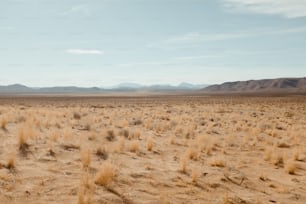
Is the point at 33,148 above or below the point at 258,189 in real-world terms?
above

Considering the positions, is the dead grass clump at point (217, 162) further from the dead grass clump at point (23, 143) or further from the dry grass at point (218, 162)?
the dead grass clump at point (23, 143)

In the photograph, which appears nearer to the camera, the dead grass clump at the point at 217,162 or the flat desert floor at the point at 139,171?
the flat desert floor at the point at 139,171

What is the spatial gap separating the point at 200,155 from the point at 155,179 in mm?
3885

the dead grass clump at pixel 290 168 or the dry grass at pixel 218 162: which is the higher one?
the dry grass at pixel 218 162

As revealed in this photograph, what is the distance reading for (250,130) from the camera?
21141 millimetres

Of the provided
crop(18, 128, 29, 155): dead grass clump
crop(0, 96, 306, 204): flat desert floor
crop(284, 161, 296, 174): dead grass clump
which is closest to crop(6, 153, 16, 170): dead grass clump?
crop(0, 96, 306, 204): flat desert floor

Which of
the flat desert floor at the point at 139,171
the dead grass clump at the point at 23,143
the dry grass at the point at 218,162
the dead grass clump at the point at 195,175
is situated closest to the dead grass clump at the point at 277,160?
the flat desert floor at the point at 139,171

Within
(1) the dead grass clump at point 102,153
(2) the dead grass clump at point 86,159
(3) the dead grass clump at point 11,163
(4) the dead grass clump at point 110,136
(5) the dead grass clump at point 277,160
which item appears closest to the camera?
(3) the dead grass clump at point 11,163

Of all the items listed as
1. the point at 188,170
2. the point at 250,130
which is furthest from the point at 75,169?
the point at 250,130

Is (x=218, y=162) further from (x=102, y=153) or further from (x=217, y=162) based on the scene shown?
(x=102, y=153)

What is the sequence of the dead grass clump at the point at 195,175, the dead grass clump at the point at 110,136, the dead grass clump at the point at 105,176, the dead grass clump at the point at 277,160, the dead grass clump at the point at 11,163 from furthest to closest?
the dead grass clump at the point at 110,136 < the dead grass clump at the point at 277,160 < the dead grass clump at the point at 195,175 < the dead grass clump at the point at 11,163 < the dead grass clump at the point at 105,176

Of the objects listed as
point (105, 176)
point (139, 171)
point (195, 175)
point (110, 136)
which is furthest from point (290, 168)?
point (110, 136)

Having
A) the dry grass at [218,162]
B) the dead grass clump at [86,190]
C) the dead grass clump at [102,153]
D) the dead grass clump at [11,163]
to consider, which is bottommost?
the dry grass at [218,162]

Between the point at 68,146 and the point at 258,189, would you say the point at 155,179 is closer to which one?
the point at 258,189
